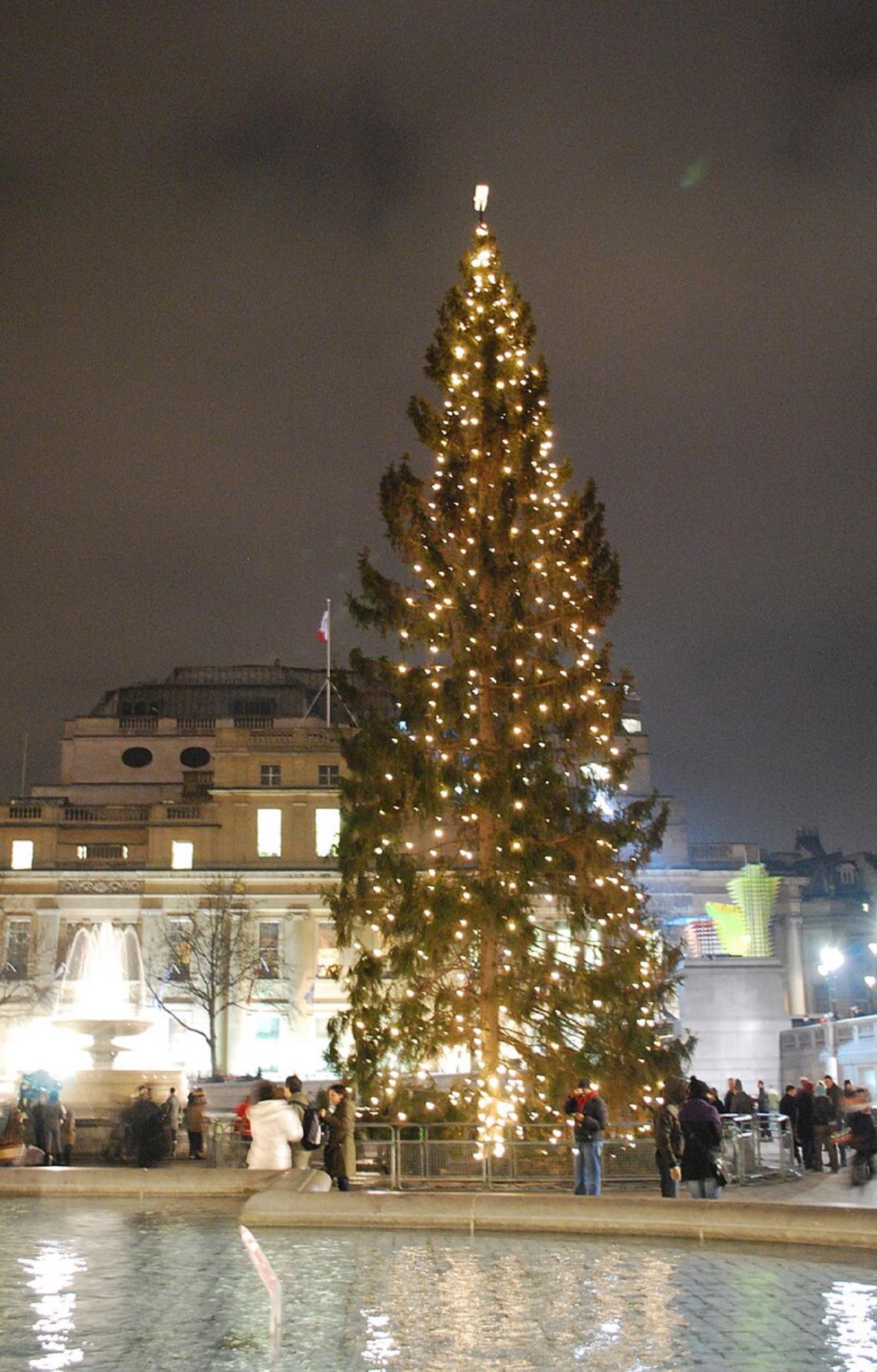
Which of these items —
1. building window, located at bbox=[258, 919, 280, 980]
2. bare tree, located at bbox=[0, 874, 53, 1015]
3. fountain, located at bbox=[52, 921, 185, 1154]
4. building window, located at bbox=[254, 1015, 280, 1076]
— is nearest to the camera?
fountain, located at bbox=[52, 921, 185, 1154]

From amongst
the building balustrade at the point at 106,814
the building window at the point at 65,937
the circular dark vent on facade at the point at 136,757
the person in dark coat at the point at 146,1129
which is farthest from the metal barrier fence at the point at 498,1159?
the circular dark vent on facade at the point at 136,757

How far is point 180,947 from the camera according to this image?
7075cm

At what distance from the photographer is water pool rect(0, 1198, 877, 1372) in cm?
897

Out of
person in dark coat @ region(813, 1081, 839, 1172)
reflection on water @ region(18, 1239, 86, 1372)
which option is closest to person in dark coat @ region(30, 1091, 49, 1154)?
reflection on water @ region(18, 1239, 86, 1372)

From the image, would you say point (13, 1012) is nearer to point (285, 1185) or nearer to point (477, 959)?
point (477, 959)

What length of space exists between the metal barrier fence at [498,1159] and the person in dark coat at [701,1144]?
304 centimetres

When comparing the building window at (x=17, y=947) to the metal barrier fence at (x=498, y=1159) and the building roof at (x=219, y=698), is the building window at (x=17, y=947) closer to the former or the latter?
the building roof at (x=219, y=698)

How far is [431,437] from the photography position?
27.0m

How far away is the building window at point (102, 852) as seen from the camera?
7444cm

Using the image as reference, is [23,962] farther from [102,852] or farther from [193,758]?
[193,758]

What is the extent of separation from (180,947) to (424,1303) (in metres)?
61.6

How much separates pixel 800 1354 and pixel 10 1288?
235 inches

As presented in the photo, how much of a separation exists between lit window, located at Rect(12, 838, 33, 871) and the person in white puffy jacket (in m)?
59.5

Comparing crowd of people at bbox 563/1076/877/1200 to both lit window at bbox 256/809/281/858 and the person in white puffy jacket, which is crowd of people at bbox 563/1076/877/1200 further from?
lit window at bbox 256/809/281/858
